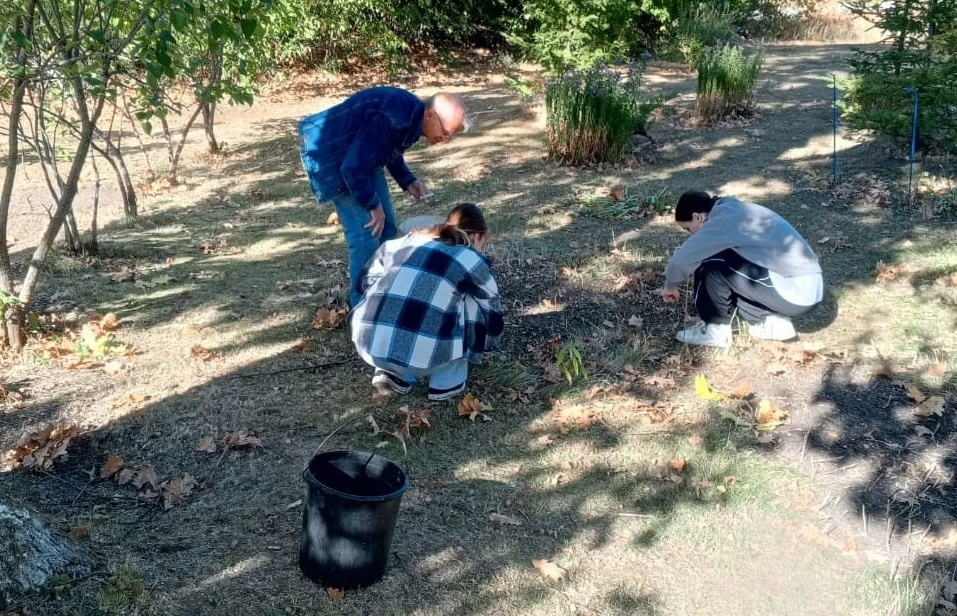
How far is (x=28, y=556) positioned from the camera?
8.19 ft

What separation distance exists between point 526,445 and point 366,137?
1779 mm

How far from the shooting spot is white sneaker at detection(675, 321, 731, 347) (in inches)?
184

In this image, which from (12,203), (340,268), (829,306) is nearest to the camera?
(829,306)

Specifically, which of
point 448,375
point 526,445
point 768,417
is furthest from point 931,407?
point 448,375

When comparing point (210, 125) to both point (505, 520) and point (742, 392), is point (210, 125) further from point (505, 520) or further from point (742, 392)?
point (505, 520)

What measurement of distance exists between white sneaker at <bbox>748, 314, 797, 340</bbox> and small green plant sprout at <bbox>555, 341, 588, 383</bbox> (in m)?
1.11

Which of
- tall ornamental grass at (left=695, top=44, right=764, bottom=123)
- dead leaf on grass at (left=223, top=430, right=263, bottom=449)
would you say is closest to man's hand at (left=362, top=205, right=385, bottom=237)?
dead leaf on grass at (left=223, top=430, right=263, bottom=449)

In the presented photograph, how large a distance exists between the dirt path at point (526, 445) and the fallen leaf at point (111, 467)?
0.18 ft

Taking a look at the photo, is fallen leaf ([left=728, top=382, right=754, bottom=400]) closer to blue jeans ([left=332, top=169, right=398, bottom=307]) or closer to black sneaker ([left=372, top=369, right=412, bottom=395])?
black sneaker ([left=372, top=369, right=412, bottom=395])

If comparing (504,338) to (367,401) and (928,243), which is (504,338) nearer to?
(367,401)

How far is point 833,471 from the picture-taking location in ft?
11.9

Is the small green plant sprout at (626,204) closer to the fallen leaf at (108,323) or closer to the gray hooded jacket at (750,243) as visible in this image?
the gray hooded jacket at (750,243)

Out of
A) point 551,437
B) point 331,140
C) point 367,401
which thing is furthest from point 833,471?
point 331,140

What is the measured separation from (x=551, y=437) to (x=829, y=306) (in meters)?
2.55
